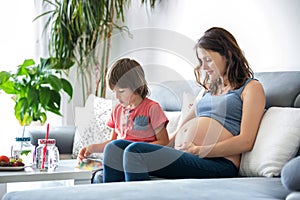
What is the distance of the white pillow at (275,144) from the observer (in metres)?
2.00

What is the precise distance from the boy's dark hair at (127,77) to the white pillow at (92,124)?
49 centimetres

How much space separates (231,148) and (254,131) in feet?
0.36

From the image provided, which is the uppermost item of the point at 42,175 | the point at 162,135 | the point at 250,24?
the point at 250,24

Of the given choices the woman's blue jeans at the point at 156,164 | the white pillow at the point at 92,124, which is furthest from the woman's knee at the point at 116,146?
the white pillow at the point at 92,124

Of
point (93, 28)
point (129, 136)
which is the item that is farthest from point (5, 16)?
point (129, 136)

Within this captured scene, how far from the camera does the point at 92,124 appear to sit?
3.04m

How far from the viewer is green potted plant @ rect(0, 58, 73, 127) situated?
3.79 meters

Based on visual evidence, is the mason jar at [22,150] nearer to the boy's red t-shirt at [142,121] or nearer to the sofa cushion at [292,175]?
the boy's red t-shirt at [142,121]

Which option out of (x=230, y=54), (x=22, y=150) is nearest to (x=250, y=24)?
(x=230, y=54)

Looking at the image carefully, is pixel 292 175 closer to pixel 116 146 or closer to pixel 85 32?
pixel 116 146

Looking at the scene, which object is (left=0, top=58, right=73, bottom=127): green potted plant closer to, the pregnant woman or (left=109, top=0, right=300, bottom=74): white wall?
(left=109, top=0, right=300, bottom=74): white wall

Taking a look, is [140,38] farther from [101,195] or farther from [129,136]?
[101,195]

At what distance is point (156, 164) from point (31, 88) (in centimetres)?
198

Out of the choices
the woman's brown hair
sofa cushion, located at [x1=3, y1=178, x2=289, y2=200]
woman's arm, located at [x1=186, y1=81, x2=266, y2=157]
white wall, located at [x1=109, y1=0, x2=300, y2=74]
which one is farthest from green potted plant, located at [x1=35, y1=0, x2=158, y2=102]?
sofa cushion, located at [x1=3, y1=178, x2=289, y2=200]
